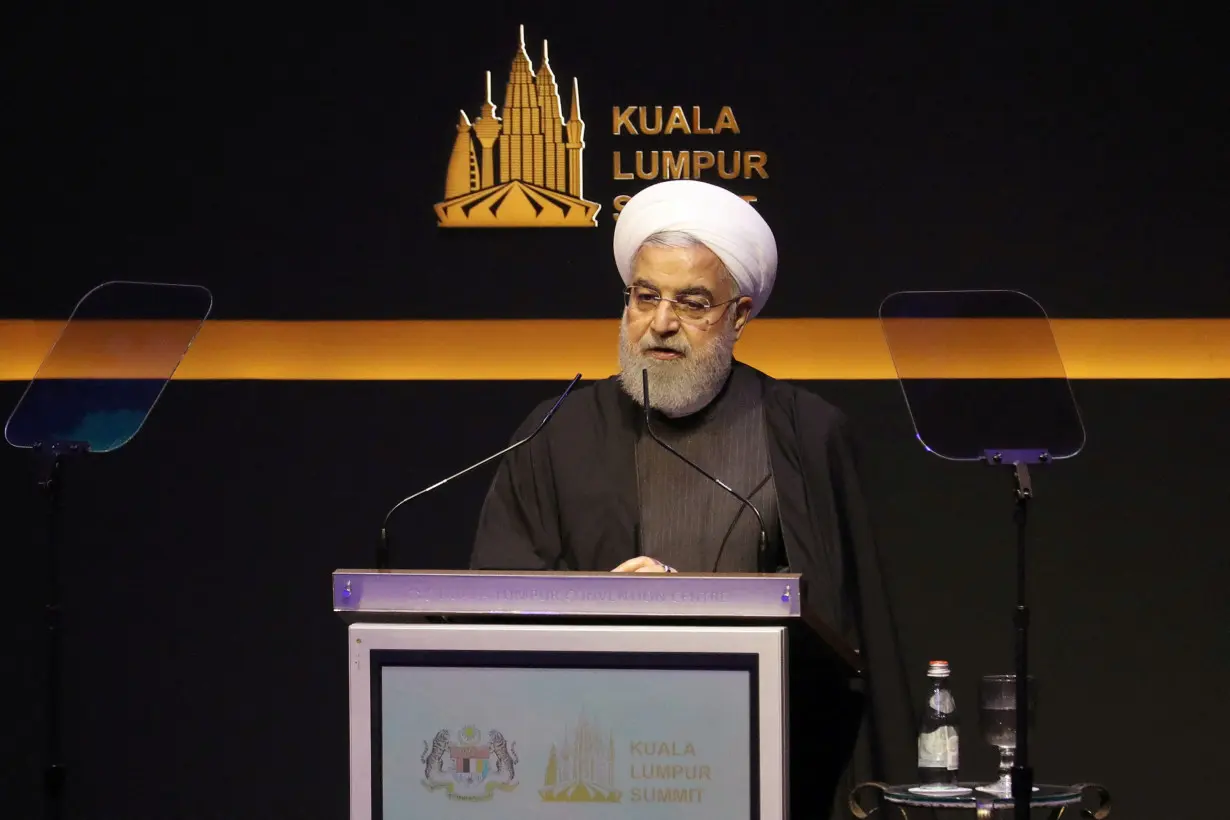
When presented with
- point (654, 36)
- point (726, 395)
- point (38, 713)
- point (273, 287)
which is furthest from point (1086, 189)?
point (38, 713)

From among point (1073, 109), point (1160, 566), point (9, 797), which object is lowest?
point (9, 797)

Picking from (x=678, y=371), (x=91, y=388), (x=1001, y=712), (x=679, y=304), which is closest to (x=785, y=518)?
(x=678, y=371)

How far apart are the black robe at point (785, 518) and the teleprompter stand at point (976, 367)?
3.49ft

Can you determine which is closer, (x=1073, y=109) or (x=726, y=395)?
(x=726, y=395)

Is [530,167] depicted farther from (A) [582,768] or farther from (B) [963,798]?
(A) [582,768]

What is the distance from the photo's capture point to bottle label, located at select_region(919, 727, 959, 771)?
345cm

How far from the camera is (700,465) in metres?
3.40

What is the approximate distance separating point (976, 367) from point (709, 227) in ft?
4.33

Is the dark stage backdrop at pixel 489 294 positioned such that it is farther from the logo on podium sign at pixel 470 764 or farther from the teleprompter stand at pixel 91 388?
the logo on podium sign at pixel 470 764

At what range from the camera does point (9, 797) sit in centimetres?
468

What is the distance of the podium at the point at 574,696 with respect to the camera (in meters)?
1.89

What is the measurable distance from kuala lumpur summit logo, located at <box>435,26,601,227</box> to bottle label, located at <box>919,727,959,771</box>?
5.72ft

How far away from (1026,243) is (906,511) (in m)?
0.79

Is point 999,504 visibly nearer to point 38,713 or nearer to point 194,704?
point 194,704
